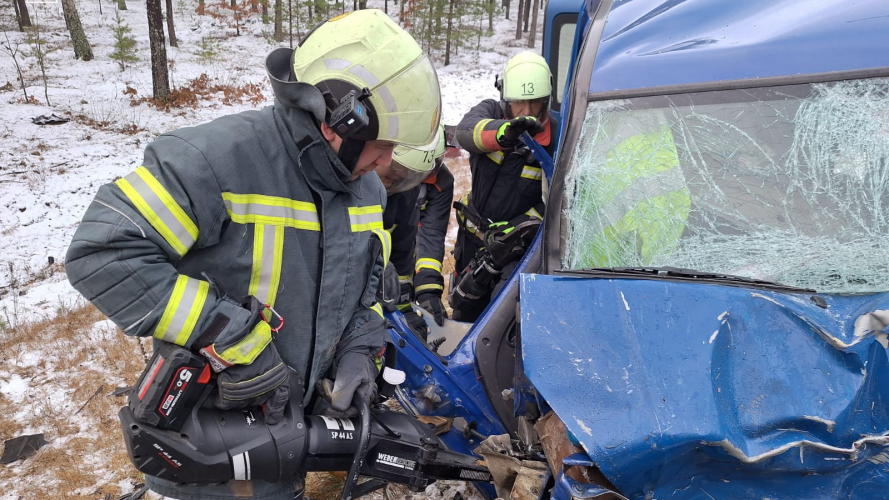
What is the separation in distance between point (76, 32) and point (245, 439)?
19.4 m

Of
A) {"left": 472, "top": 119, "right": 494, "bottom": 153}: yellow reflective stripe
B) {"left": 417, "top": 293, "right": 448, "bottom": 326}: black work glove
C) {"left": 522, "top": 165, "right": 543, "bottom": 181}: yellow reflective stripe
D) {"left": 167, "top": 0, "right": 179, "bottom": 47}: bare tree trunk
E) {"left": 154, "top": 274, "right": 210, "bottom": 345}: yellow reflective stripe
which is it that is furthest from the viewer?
{"left": 167, "top": 0, "right": 179, "bottom": 47}: bare tree trunk

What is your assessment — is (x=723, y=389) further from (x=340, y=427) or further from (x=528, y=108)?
(x=528, y=108)

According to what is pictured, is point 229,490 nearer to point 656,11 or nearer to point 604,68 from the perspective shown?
point 604,68

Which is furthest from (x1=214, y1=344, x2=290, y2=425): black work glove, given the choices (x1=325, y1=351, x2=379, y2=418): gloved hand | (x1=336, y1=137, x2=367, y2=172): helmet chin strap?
(x1=336, y1=137, x2=367, y2=172): helmet chin strap

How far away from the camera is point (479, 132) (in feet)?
12.8

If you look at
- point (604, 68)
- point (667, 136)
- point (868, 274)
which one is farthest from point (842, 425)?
point (604, 68)

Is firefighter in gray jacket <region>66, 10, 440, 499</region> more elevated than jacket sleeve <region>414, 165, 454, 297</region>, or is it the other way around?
firefighter in gray jacket <region>66, 10, 440, 499</region>

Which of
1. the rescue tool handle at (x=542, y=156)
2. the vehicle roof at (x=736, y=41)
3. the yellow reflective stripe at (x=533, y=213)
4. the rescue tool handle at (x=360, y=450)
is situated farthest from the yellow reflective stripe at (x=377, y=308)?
the yellow reflective stripe at (x=533, y=213)

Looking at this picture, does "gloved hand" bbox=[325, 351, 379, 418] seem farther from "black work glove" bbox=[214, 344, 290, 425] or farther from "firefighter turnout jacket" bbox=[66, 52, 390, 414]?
"black work glove" bbox=[214, 344, 290, 425]

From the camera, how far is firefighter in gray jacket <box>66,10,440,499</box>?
1.48m

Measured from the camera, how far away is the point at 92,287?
1.47 m

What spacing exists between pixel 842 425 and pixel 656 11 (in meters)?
1.90

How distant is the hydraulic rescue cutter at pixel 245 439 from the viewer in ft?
5.32

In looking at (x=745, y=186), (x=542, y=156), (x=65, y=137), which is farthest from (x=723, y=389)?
(x=65, y=137)
